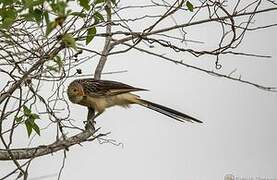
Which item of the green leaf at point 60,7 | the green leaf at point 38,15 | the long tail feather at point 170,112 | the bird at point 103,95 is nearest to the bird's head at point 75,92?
the bird at point 103,95

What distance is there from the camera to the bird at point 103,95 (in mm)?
Result: 1805

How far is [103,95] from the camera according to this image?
1.83 metres

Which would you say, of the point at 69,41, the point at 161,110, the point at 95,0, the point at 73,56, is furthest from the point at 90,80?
the point at 69,41

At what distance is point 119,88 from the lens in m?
1.81

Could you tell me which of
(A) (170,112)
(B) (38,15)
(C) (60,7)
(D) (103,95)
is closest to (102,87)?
(D) (103,95)

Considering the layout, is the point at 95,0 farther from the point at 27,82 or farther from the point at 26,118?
the point at 26,118

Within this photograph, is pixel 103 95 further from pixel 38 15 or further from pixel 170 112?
pixel 38 15

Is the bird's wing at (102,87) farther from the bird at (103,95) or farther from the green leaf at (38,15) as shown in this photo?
the green leaf at (38,15)

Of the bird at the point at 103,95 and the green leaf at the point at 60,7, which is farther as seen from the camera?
the bird at the point at 103,95

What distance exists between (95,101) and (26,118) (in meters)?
0.48

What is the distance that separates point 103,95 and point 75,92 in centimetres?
10

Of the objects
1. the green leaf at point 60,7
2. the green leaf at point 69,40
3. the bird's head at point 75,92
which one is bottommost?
the green leaf at point 69,40

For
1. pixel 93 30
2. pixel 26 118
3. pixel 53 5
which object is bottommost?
pixel 26 118

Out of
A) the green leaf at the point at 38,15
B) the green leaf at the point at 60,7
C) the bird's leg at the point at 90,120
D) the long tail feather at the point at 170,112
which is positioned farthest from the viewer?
the long tail feather at the point at 170,112
